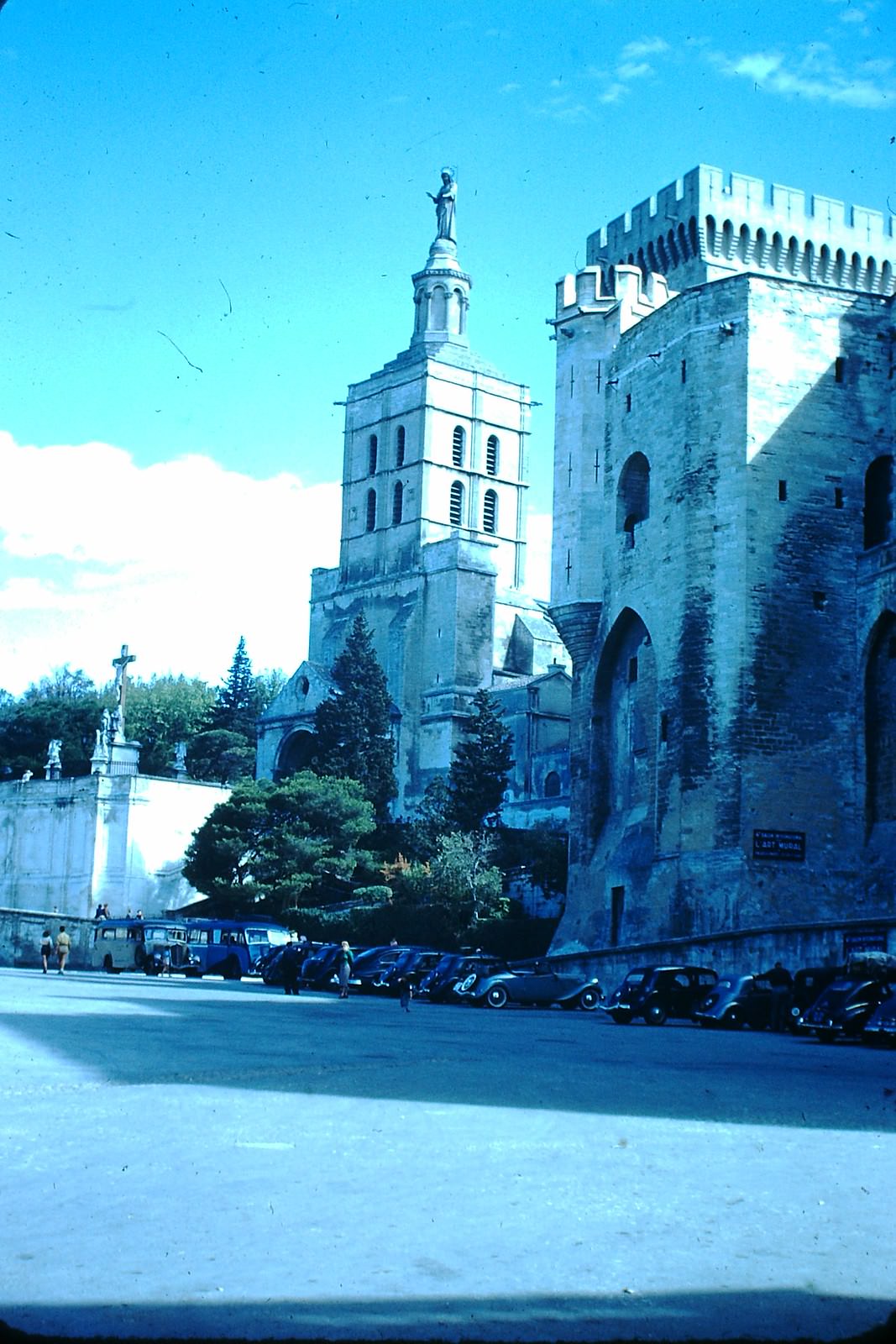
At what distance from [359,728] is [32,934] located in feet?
68.0

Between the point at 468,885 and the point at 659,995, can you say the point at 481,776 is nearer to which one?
the point at 468,885

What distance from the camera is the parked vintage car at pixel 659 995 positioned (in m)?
28.5

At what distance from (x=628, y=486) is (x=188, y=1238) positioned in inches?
1463

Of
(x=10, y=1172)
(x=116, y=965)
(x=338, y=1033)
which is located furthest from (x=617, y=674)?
(x=10, y=1172)

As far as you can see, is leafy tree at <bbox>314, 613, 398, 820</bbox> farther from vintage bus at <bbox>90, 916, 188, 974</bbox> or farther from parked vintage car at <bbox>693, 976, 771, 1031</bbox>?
parked vintage car at <bbox>693, 976, 771, 1031</bbox>

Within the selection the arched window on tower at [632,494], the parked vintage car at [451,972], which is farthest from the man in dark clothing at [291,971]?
the arched window on tower at [632,494]

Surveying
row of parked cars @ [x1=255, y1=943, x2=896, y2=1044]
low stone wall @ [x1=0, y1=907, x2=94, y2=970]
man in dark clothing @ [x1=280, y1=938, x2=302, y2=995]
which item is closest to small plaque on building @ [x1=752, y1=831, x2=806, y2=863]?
row of parked cars @ [x1=255, y1=943, x2=896, y2=1044]

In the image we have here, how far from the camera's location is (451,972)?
3525 cm

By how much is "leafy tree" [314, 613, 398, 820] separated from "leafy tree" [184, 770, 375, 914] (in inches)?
228

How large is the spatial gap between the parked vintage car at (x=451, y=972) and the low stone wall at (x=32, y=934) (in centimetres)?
1938

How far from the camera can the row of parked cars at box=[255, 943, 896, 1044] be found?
23625 millimetres

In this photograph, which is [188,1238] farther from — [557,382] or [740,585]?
[557,382]

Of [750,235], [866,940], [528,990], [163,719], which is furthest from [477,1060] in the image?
[163,719]

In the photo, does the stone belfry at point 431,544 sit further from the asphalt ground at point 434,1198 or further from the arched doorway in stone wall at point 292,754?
the asphalt ground at point 434,1198
